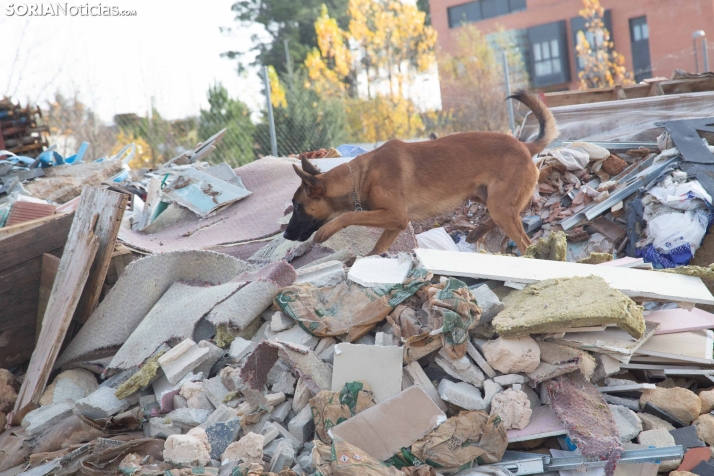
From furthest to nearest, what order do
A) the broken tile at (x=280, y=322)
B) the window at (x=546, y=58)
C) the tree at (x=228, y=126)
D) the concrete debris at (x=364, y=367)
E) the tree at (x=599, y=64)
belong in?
the window at (x=546, y=58), the tree at (x=599, y=64), the tree at (x=228, y=126), the broken tile at (x=280, y=322), the concrete debris at (x=364, y=367)

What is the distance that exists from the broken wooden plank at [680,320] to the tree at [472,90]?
53.6ft

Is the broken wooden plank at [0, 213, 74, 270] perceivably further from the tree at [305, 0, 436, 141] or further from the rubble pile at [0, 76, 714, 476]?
the tree at [305, 0, 436, 141]

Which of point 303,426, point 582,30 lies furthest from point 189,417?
point 582,30

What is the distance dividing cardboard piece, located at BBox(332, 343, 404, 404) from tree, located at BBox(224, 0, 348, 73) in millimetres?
27183

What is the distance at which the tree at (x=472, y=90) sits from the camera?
20984 millimetres

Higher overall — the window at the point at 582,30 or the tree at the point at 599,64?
the window at the point at 582,30

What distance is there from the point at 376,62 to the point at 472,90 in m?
3.41

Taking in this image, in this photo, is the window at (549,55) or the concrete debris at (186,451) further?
the window at (549,55)

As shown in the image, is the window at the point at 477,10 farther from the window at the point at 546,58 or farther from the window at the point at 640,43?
the window at the point at 640,43

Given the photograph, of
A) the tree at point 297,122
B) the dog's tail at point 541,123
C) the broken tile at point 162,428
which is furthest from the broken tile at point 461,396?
the tree at point 297,122

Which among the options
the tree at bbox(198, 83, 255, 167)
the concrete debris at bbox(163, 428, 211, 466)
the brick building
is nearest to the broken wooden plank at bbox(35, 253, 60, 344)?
the concrete debris at bbox(163, 428, 211, 466)

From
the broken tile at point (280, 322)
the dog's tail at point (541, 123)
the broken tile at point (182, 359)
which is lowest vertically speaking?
the broken tile at point (182, 359)

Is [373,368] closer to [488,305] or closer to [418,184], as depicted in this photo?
[488,305]

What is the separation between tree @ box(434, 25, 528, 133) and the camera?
20984 mm
